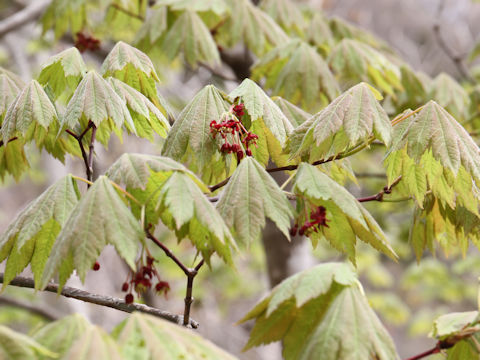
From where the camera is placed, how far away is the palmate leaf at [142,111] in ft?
4.42

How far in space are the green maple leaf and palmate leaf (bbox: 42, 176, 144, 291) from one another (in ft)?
1.95

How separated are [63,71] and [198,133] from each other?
1.70 ft

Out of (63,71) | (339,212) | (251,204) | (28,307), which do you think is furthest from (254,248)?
(251,204)

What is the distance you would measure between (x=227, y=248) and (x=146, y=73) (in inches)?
25.8

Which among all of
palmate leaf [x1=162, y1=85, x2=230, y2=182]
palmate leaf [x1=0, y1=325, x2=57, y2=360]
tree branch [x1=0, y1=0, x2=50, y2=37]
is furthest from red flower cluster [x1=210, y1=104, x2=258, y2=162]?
tree branch [x1=0, y1=0, x2=50, y2=37]

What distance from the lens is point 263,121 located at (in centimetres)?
139

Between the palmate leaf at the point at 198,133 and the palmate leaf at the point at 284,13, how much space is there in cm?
155

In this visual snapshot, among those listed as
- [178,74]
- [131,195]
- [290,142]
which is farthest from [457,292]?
[131,195]

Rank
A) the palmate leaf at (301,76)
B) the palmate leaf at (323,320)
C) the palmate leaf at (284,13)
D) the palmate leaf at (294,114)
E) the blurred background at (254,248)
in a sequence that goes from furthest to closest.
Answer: the blurred background at (254,248)
the palmate leaf at (284,13)
the palmate leaf at (301,76)
the palmate leaf at (294,114)
the palmate leaf at (323,320)

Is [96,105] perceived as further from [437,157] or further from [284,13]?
[284,13]

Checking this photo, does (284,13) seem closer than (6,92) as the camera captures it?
No

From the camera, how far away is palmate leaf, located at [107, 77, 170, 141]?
1348 millimetres

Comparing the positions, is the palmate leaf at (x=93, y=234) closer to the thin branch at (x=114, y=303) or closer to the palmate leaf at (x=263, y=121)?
the thin branch at (x=114, y=303)

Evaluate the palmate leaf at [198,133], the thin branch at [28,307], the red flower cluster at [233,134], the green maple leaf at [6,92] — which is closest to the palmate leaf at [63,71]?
the green maple leaf at [6,92]
